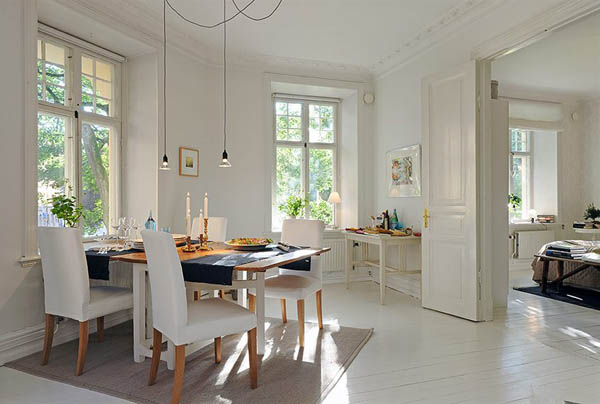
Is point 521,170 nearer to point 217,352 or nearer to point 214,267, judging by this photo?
point 217,352

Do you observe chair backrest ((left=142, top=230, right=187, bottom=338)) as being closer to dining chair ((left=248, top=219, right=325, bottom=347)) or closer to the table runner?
the table runner

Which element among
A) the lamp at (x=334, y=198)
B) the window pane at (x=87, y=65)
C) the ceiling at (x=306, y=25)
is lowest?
the lamp at (x=334, y=198)

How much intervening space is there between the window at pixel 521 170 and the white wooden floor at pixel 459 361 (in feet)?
10.6

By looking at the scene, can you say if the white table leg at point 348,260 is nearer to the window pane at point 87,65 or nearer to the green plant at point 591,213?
the window pane at point 87,65

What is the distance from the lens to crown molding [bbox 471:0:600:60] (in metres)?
2.79

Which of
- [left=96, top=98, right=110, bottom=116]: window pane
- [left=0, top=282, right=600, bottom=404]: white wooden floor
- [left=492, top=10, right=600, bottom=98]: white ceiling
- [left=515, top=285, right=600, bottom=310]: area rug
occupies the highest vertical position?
[left=492, top=10, right=600, bottom=98]: white ceiling

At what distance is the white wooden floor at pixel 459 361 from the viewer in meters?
2.26

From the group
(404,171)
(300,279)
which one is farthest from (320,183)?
(300,279)

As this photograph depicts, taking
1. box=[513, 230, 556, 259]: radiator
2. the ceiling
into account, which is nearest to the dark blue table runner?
the ceiling

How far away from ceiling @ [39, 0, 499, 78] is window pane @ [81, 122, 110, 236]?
924 mm

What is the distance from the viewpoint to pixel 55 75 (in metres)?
3.58

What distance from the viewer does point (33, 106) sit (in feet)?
9.70

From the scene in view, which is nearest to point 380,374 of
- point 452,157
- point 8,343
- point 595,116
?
point 452,157

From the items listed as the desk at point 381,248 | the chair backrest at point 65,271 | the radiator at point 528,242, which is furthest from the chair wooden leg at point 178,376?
the radiator at point 528,242
